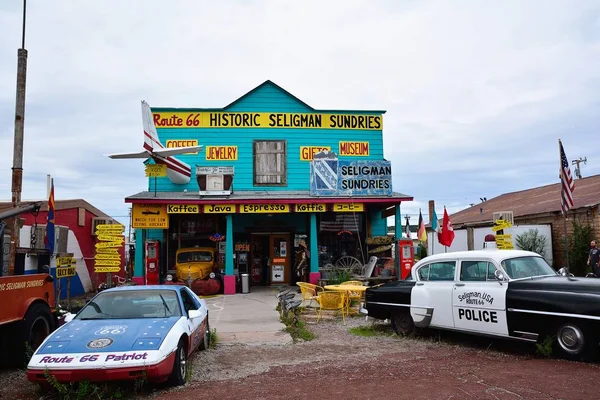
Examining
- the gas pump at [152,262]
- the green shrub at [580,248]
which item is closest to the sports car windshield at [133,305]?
the gas pump at [152,262]

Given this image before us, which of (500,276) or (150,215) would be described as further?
(150,215)

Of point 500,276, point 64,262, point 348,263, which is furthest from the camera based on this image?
point 348,263

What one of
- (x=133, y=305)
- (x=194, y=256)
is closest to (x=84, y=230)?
(x=194, y=256)

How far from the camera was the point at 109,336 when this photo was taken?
20.6 ft

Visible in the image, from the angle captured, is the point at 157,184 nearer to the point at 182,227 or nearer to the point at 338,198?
the point at 182,227

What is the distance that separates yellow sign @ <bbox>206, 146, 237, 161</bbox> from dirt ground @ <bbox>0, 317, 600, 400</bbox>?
1209 centimetres

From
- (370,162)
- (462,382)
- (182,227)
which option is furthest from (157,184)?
(462,382)

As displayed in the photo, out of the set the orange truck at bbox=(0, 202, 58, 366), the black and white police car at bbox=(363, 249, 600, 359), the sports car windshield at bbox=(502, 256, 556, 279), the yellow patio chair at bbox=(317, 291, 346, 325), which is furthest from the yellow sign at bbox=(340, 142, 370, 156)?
the orange truck at bbox=(0, 202, 58, 366)

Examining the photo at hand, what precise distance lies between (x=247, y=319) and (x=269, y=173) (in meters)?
9.16

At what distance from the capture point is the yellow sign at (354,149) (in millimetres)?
21062

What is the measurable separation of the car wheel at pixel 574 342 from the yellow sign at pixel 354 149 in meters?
14.2

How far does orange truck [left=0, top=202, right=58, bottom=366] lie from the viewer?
699cm

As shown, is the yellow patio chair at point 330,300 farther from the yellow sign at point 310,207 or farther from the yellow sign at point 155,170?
the yellow sign at point 155,170

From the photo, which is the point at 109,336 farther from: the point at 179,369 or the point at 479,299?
the point at 479,299
